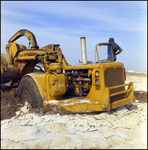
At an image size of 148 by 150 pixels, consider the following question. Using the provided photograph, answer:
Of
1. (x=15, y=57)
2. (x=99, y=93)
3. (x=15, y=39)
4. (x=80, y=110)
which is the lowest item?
(x=80, y=110)

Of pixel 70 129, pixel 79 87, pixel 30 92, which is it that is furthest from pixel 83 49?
pixel 70 129

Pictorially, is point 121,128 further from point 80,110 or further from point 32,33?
point 32,33

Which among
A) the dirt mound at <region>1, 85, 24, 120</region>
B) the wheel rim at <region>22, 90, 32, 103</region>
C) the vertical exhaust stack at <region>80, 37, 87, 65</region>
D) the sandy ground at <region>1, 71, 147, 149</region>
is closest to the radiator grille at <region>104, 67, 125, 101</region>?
the sandy ground at <region>1, 71, 147, 149</region>

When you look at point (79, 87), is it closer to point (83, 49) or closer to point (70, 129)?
point (83, 49)

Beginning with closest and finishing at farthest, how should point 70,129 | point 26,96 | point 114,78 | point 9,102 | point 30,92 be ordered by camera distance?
point 70,129 < point 114,78 < point 30,92 < point 9,102 < point 26,96

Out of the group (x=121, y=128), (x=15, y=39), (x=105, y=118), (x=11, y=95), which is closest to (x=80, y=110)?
(x=105, y=118)

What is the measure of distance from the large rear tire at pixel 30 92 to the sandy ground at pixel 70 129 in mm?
201

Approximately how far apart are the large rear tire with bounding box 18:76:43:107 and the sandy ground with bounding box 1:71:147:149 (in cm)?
20

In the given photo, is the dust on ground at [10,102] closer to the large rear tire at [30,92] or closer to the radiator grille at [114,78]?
the large rear tire at [30,92]

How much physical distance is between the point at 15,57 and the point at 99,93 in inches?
140

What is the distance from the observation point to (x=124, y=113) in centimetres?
440

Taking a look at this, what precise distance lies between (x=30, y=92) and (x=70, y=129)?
6.02ft

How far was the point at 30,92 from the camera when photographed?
15.6ft

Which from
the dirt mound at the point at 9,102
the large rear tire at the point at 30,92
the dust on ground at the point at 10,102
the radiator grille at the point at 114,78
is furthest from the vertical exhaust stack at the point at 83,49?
the dirt mound at the point at 9,102
